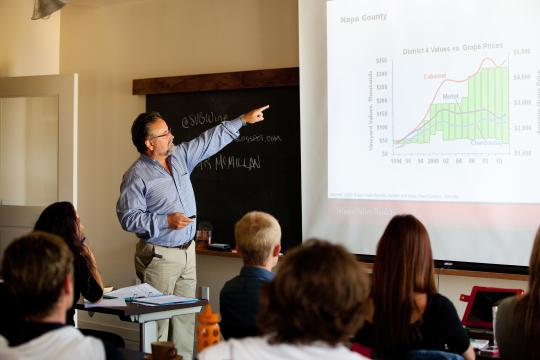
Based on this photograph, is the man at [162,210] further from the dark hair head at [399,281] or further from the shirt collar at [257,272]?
the dark hair head at [399,281]

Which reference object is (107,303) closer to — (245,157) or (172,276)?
(172,276)

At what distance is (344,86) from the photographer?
4480 millimetres

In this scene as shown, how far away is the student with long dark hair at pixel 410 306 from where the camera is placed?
2438mm

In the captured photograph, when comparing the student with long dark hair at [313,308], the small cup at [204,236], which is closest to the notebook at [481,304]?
the student with long dark hair at [313,308]

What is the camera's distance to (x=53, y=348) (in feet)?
6.23

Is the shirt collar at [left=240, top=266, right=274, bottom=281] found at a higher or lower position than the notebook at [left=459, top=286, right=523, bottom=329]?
A: higher

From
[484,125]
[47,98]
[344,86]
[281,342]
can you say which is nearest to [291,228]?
[344,86]

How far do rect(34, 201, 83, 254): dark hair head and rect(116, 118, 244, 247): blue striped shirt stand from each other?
899 millimetres

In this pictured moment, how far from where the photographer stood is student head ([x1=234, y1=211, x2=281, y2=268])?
8.46ft

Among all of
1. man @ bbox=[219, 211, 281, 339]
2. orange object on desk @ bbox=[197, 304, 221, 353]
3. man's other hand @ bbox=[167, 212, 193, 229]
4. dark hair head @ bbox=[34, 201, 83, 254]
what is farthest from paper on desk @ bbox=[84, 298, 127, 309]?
man @ bbox=[219, 211, 281, 339]

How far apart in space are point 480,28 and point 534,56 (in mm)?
351

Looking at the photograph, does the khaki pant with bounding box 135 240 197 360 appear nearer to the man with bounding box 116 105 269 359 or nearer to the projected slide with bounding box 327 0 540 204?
the man with bounding box 116 105 269 359

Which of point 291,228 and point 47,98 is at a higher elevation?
point 47,98

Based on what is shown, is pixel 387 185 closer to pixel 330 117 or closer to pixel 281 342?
pixel 330 117
